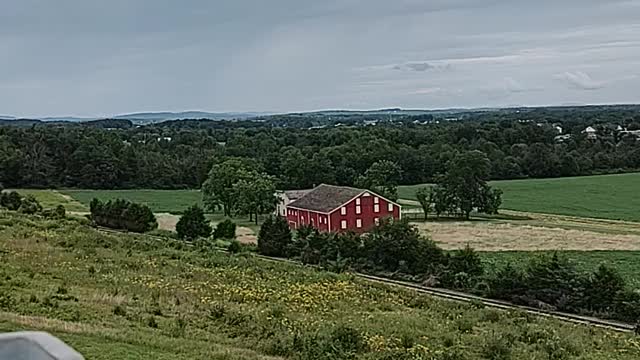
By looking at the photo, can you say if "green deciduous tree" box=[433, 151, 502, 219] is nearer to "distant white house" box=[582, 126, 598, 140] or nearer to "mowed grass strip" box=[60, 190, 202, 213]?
"mowed grass strip" box=[60, 190, 202, 213]

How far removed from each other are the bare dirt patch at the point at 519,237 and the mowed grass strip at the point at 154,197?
24.6 metres

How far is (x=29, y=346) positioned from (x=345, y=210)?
197ft

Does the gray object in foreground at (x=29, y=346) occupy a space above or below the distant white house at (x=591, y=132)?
above

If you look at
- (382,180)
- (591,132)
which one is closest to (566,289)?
(382,180)

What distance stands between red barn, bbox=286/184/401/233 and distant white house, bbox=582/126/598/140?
71236 millimetres

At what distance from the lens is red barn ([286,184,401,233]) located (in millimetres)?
62875

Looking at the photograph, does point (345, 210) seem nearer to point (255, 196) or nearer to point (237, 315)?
point (255, 196)

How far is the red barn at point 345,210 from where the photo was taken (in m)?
62.9

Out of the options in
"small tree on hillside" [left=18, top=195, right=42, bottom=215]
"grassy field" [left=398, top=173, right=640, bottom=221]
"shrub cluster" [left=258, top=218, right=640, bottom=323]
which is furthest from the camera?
"grassy field" [left=398, top=173, right=640, bottom=221]

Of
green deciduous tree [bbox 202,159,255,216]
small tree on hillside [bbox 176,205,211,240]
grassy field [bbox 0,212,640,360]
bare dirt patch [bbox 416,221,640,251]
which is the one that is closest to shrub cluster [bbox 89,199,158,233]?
small tree on hillside [bbox 176,205,211,240]

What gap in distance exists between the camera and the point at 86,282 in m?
23.2

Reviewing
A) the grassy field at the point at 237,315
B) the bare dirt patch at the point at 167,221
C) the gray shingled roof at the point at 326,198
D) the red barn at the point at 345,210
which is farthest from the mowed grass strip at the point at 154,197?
the grassy field at the point at 237,315

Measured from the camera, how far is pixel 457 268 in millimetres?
37469

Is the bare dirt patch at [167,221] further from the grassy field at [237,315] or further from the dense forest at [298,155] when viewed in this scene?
the grassy field at [237,315]
